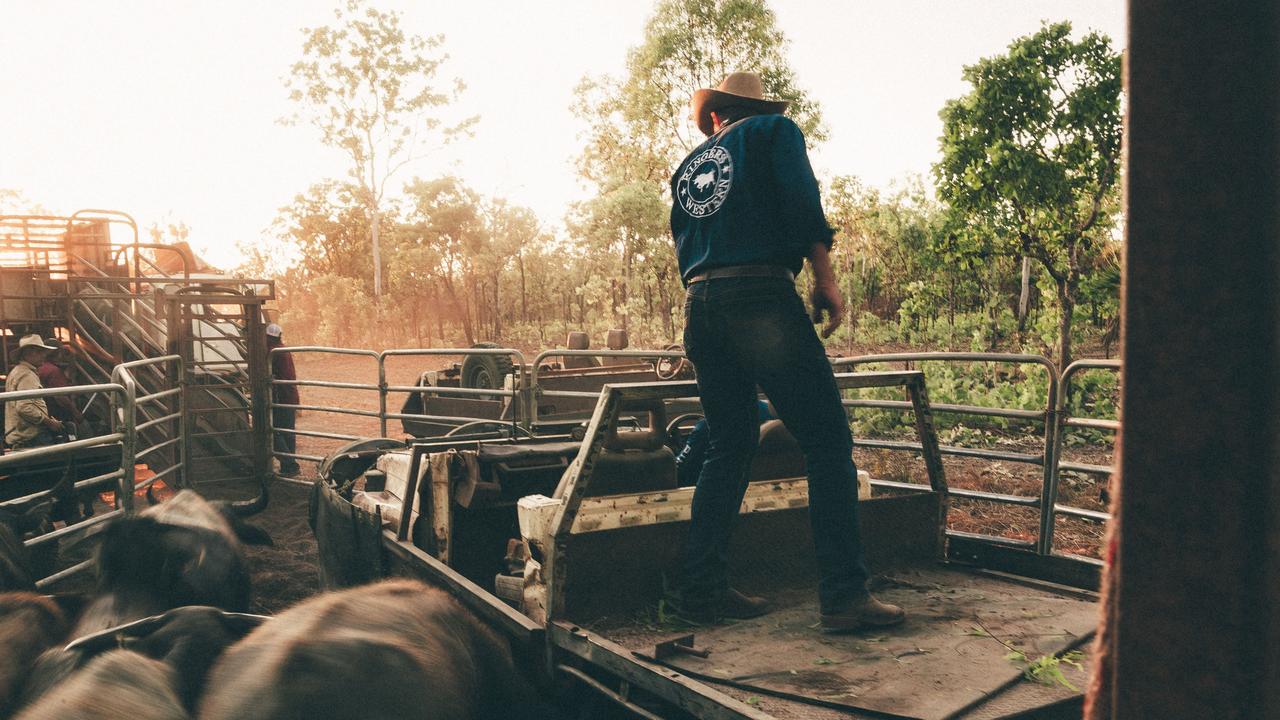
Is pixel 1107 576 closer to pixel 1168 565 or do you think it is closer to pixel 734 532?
pixel 1168 565

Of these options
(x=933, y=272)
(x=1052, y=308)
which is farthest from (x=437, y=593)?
(x=933, y=272)

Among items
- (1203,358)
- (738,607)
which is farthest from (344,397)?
(1203,358)

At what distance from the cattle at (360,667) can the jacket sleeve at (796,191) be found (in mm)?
1629

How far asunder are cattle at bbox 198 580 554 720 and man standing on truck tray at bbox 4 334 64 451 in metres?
6.26

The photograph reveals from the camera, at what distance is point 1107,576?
94 centimetres

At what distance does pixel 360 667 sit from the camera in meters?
2.18

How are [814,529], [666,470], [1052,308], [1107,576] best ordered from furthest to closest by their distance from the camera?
[1052,308] < [666,470] < [814,529] < [1107,576]

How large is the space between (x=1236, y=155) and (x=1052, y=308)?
21.1 metres

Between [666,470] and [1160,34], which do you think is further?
[666,470]

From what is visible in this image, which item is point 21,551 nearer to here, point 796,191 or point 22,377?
point 796,191

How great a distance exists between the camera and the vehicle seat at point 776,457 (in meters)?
3.77

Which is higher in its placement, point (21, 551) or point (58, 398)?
point (58, 398)

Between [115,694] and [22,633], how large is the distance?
1033 millimetres

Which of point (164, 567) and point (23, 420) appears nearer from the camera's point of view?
point (164, 567)
